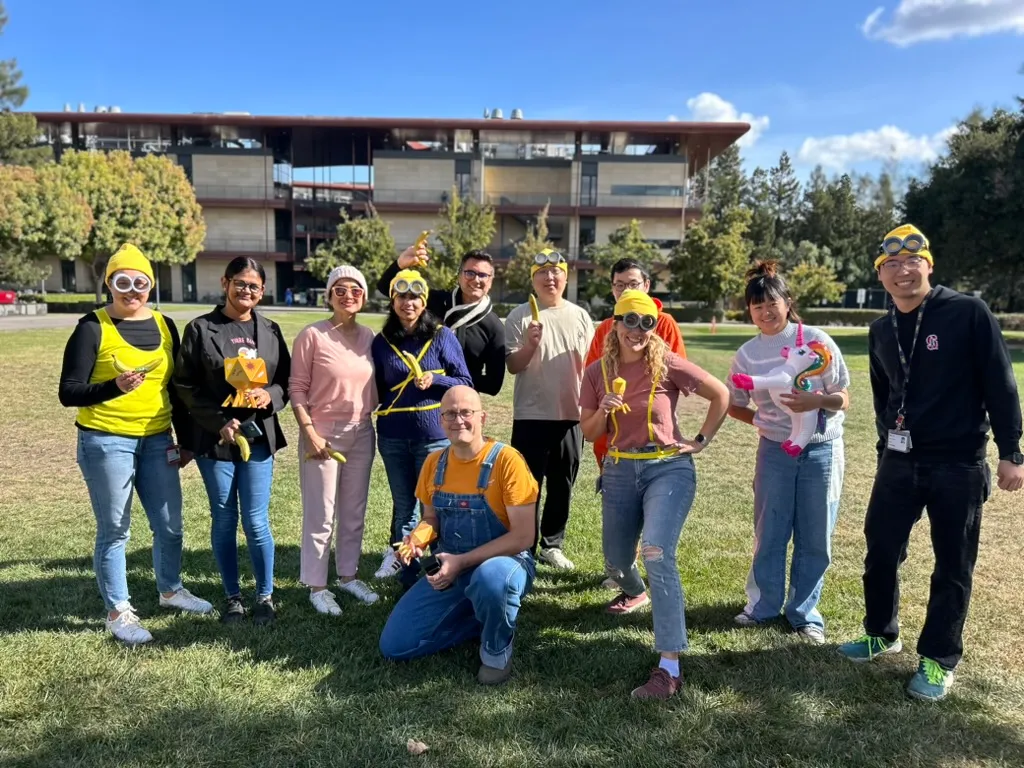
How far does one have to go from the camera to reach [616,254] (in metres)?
41.7

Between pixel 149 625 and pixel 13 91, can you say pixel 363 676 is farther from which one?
pixel 13 91

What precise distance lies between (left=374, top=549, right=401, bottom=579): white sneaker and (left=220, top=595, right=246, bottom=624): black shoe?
101 cm

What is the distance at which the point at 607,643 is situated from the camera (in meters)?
4.11

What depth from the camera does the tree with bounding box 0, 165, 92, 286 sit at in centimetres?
2927

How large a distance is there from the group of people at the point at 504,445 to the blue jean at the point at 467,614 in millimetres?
Result: 12

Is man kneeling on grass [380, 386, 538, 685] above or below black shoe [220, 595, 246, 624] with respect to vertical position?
above

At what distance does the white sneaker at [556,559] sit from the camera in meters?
5.32

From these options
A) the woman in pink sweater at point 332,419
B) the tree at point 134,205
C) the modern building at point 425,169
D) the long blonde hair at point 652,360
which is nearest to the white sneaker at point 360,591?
the woman in pink sweater at point 332,419

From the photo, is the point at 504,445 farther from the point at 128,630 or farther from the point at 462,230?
the point at 462,230

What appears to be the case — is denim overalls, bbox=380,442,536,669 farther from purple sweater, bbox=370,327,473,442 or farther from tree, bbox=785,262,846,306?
tree, bbox=785,262,846,306

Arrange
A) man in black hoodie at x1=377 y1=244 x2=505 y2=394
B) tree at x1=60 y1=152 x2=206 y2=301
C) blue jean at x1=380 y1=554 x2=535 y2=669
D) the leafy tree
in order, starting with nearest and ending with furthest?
blue jean at x1=380 y1=554 x2=535 y2=669 < man in black hoodie at x1=377 y1=244 x2=505 y2=394 < tree at x1=60 y1=152 x2=206 y2=301 < the leafy tree

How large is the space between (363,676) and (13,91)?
54.4 metres

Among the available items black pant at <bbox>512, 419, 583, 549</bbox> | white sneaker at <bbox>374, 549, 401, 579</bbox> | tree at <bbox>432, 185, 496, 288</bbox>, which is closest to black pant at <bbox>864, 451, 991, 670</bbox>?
black pant at <bbox>512, 419, 583, 549</bbox>

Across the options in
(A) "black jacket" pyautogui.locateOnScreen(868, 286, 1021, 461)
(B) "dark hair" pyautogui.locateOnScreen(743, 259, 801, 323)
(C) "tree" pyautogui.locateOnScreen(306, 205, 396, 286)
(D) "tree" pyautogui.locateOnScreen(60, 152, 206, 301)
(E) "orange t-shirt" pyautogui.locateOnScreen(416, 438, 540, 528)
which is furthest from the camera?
(C) "tree" pyautogui.locateOnScreen(306, 205, 396, 286)
